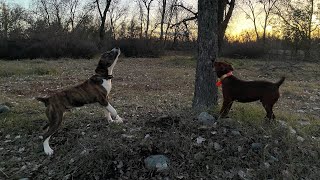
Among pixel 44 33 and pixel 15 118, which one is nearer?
pixel 15 118

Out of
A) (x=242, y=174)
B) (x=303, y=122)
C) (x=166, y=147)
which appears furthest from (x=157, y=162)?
(x=303, y=122)

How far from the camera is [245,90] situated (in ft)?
19.7

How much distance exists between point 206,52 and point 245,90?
117 centimetres

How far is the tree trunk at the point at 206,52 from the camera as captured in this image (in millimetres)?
6656

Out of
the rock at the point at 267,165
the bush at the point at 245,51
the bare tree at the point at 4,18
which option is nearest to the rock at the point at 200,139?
the rock at the point at 267,165

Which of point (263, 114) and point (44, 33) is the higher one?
point (44, 33)

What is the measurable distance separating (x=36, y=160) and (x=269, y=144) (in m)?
3.70

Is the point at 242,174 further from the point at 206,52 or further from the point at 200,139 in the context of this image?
the point at 206,52

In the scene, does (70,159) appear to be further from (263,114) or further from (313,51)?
(313,51)

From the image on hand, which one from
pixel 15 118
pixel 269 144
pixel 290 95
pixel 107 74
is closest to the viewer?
pixel 269 144

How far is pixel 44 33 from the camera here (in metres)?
35.3

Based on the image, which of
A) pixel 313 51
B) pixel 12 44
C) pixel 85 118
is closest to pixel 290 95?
pixel 85 118

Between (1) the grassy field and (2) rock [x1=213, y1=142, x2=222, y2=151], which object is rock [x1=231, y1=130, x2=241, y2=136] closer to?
(1) the grassy field

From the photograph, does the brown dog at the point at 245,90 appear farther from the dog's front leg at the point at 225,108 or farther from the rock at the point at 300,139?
the rock at the point at 300,139
